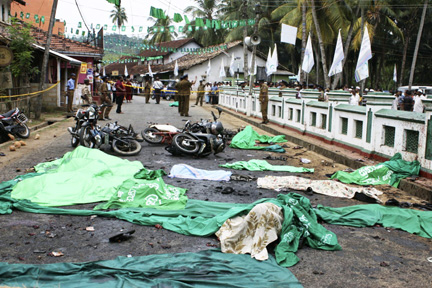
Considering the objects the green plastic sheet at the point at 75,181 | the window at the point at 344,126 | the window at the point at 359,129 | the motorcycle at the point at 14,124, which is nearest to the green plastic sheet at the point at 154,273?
the green plastic sheet at the point at 75,181

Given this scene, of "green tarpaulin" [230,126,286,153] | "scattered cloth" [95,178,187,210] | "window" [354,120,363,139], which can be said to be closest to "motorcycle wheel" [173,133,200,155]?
"green tarpaulin" [230,126,286,153]

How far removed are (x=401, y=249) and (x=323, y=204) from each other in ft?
5.95

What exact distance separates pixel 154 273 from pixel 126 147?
Answer: 6.99m

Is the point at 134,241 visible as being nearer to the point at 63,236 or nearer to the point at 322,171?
the point at 63,236

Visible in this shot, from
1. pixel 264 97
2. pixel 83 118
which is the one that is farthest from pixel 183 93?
pixel 83 118

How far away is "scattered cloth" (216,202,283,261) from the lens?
15.4 feet

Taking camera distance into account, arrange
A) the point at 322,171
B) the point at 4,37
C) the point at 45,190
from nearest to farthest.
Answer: the point at 45,190, the point at 322,171, the point at 4,37

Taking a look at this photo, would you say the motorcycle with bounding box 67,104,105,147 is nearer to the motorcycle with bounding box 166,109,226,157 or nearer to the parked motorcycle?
the parked motorcycle

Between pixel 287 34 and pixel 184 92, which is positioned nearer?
pixel 287 34

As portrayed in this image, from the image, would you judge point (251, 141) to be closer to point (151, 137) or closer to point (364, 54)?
point (151, 137)

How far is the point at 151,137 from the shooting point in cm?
1224

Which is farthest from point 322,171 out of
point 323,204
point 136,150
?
point 136,150

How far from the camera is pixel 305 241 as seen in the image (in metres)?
5.05

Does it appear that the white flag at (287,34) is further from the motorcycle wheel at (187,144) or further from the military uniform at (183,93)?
the motorcycle wheel at (187,144)
